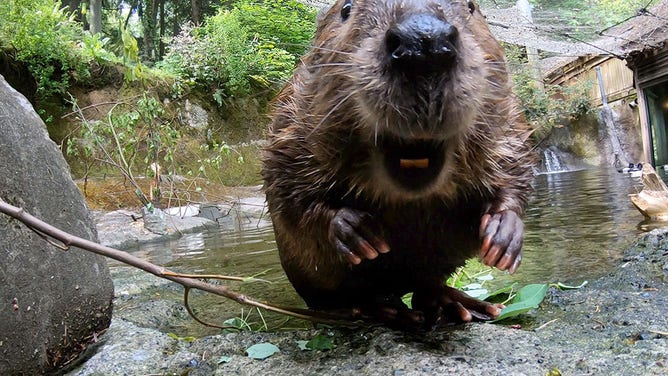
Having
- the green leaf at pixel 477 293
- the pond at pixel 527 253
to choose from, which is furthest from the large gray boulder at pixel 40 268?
the green leaf at pixel 477 293

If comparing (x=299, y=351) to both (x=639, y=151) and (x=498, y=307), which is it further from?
(x=639, y=151)

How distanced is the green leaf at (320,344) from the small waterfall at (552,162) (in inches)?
720

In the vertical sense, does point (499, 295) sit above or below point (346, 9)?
below

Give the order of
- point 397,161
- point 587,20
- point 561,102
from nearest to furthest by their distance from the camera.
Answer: point 397,161, point 587,20, point 561,102

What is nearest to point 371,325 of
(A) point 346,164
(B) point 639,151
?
(A) point 346,164

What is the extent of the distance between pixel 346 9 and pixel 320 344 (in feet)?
3.48

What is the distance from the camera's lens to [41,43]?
9.17 meters

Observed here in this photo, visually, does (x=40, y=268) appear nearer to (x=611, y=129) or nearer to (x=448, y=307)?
(x=448, y=307)

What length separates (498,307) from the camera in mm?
2010

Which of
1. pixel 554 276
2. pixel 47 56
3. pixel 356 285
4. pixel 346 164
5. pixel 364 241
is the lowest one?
pixel 554 276

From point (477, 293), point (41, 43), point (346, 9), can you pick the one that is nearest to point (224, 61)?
point (41, 43)

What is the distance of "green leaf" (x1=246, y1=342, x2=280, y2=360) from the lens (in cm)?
164

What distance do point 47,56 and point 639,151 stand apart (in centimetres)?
1882

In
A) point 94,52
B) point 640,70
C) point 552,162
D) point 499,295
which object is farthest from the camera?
point 552,162
